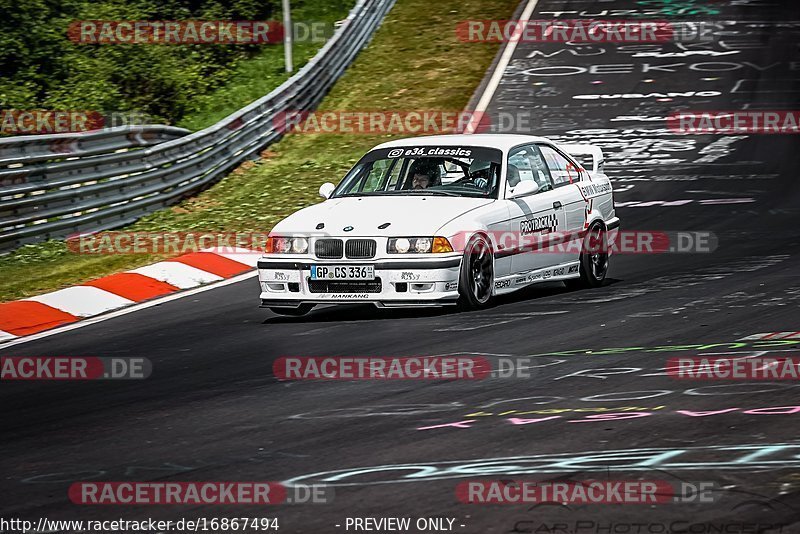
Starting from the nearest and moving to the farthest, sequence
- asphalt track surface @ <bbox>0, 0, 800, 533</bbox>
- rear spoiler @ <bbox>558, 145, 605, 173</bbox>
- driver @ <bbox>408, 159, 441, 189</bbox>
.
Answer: asphalt track surface @ <bbox>0, 0, 800, 533</bbox>, driver @ <bbox>408, 159, 441, 189</bbox>, rear spoiler @ <bbox>558, 145, 605, 173</bbox>

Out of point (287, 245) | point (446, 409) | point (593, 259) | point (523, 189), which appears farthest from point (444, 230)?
point (446, 409)

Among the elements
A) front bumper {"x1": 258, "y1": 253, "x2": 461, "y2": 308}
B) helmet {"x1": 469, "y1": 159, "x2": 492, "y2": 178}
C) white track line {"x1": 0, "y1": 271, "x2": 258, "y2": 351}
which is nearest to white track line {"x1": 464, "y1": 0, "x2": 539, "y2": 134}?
white track line {"x1": 0, "y1": 271, "x2": 258, "y2": 351}

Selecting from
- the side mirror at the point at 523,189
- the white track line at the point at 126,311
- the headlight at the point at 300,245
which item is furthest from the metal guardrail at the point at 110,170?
the side mirror at the point at 523,189

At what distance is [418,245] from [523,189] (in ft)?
4.29

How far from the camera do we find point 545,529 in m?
4.79

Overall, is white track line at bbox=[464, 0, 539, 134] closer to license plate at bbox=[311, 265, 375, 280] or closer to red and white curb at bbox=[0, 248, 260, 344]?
red and white curb at bbox=[0, 248, 260, 344]

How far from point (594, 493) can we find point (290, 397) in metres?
2.70

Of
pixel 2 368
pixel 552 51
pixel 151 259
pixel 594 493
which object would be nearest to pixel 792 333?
pixel 594 493

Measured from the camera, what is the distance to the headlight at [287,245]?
1042cm

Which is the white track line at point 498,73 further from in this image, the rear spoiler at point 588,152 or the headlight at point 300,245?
the headlight at point 300,245

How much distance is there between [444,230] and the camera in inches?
399

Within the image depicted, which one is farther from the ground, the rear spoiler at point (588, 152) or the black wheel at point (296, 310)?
the rear spoiler at point (588, 152)

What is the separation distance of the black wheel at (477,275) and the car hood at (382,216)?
0.99 ft

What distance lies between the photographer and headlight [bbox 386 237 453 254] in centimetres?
1010
